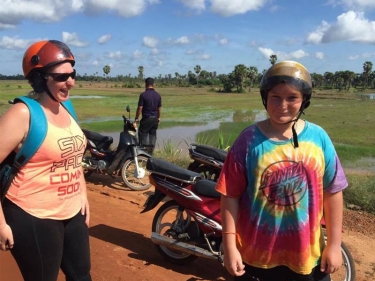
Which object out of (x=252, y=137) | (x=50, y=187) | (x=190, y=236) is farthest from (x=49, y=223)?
(x=190, y=236)

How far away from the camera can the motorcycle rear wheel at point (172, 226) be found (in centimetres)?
384

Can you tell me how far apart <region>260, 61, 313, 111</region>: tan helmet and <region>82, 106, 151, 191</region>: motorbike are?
4996 millimetres

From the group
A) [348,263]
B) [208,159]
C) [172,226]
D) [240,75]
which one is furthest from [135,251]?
[240,75]

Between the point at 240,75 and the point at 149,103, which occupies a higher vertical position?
the point at 240,75

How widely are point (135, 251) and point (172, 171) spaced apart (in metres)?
0.93

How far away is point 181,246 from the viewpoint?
12.0 ft

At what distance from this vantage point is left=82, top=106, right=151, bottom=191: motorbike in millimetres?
6770

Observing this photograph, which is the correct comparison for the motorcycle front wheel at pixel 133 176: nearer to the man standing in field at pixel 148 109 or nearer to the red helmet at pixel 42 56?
the man standing in field at pixel 148 109

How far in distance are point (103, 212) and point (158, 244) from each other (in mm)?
1626

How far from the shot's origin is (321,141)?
1854 millimetres

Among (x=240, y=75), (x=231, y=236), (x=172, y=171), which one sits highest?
(x=240, y=75)

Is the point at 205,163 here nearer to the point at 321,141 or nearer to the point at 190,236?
the point at 190,236

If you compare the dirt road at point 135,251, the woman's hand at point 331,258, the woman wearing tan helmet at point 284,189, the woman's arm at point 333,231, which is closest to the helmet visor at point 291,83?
the woman wearing tan helmet at point 284,189

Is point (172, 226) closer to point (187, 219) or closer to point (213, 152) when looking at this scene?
point (187, 219)
